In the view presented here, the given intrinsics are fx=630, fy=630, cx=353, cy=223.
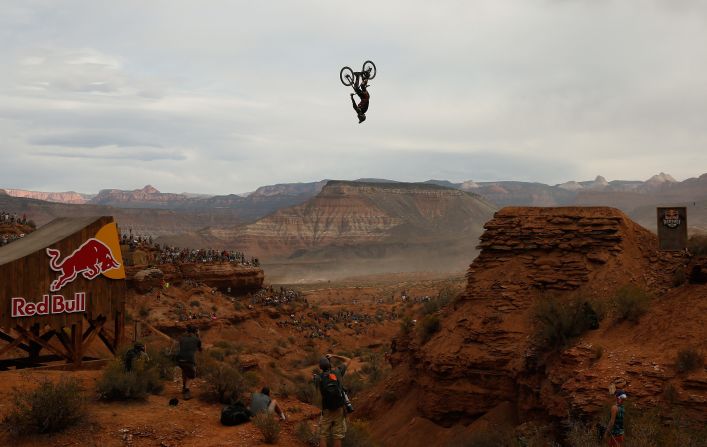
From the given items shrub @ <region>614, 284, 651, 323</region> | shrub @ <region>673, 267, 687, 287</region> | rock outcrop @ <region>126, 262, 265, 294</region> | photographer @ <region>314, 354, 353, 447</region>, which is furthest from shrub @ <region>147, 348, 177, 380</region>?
rock outcrop @ <region>126, 262, 265, 294</region>

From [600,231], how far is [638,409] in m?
6.69

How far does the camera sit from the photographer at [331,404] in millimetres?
9469

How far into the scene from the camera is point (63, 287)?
1327 cm

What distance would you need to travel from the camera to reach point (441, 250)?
15000 cm

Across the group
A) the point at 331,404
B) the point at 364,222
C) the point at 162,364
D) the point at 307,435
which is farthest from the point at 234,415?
the point at 364,222

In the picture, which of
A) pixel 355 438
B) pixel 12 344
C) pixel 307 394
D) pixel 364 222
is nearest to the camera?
pixel 355 438

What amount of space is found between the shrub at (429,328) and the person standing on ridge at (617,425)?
28.6ft

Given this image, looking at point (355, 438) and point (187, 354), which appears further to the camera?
point (187, 354)

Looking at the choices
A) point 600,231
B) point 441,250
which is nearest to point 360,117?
point 600,231

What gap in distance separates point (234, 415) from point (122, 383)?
228cm

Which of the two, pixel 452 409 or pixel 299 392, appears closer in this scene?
pixel 452 409

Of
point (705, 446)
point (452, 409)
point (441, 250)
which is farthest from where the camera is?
point (441, 250)

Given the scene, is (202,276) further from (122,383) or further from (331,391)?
(331,391)

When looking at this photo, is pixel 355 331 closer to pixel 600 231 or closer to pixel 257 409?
pixel 600 231
